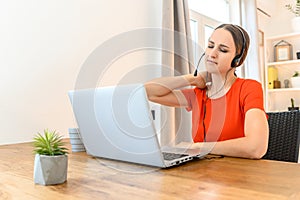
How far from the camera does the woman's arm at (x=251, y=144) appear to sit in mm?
942

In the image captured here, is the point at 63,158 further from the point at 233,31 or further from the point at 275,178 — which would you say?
the point at 233,31

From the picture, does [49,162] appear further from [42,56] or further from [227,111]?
[42,56]

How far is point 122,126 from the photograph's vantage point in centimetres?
82

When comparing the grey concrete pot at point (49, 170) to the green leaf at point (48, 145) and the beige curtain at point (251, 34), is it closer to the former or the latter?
the green leaf at point (48, 145)

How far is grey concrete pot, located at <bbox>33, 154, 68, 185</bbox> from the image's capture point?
2.16 ft

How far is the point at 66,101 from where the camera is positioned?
1657 millimetres

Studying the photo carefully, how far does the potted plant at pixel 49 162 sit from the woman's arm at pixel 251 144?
527mm

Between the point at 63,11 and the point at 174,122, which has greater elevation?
the point at 63,11

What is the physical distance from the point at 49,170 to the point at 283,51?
12.4ft

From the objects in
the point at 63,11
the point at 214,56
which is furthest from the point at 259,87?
the point at 63,11

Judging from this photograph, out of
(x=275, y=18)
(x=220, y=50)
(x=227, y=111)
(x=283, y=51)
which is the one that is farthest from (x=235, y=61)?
(x=275, y=18)

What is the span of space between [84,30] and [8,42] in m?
0.47

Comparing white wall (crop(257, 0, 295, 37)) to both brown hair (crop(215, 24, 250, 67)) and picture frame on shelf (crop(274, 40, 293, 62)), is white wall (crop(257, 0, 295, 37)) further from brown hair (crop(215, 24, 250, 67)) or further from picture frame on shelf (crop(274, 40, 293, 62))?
brown hair (crop(215, 24, 250, 67))

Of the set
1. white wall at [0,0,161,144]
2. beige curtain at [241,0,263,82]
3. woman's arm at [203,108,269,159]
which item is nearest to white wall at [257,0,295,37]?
beige curtain at [241,0,263,82]
